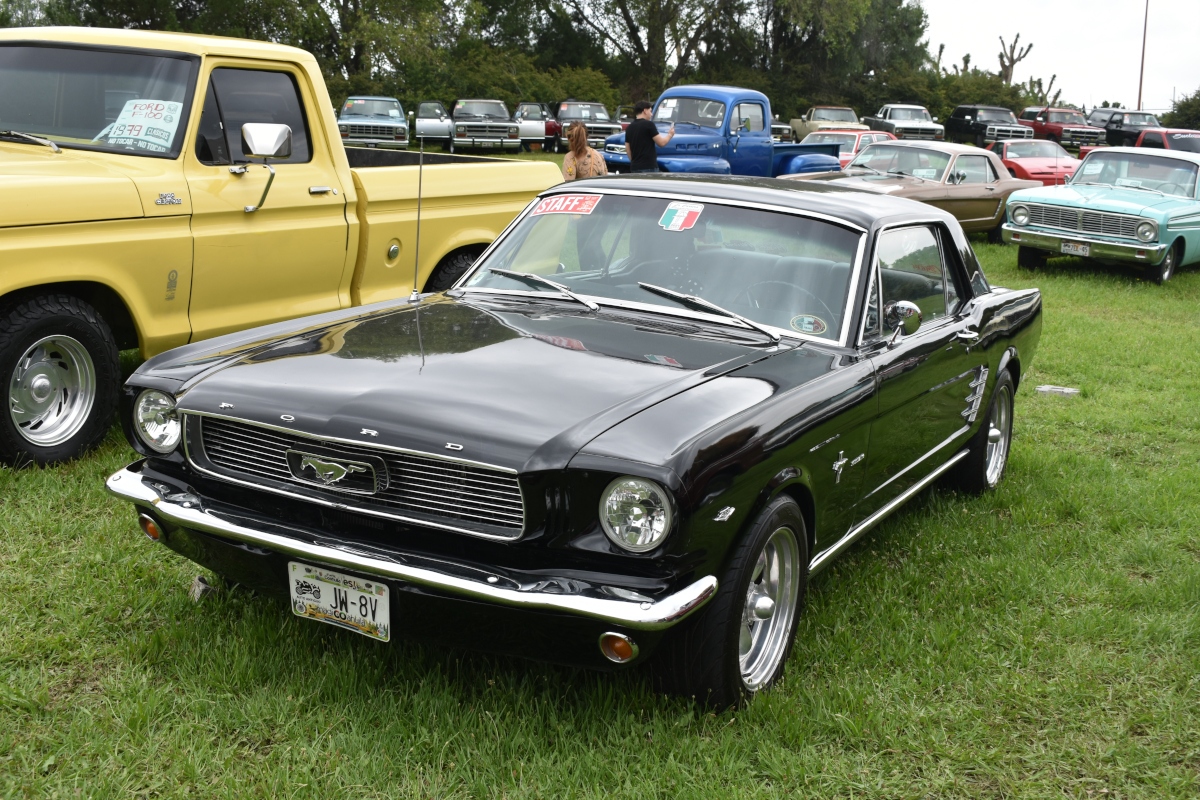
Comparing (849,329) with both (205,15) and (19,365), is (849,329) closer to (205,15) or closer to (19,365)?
(19,365)

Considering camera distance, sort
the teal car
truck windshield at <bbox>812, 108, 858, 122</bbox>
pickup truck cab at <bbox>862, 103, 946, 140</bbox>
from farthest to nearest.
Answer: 1. truck windshield at <bbox>812, 108, 858, 122</bbox>
2. pickup truck cab at <bbox>862, 103, 946, 140</bbox>
3. the teal car

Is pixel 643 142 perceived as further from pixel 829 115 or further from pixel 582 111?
pixel 829 115

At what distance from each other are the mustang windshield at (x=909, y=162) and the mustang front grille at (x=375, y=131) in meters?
14.3

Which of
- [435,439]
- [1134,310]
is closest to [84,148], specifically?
[435,439]

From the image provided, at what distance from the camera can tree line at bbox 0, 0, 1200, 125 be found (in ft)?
117

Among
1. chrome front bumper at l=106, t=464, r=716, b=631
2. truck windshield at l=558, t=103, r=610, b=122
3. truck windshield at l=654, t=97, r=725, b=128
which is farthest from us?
truck windshield at l=558, t=103, r=610, b=122

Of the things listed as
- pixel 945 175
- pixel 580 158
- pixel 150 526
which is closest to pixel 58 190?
pixel 150 526

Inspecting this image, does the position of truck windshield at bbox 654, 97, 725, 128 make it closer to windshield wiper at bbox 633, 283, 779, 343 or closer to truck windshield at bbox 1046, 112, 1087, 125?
windshield wiper at bbox 633, 283, 779, 343

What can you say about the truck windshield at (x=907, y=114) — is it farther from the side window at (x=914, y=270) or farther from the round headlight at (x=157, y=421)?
the round headlight at (x=157, y=421)

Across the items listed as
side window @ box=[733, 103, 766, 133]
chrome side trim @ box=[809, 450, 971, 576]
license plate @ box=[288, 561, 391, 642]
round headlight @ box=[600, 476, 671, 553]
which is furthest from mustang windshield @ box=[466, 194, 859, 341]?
side window @ box=[733, 103, 766, 133]

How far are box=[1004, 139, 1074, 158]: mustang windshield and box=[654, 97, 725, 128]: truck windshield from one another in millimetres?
7022

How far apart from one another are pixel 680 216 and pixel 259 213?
2.52 metres

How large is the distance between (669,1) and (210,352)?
44.2 meters

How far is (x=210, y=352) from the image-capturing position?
3898 millimetres
